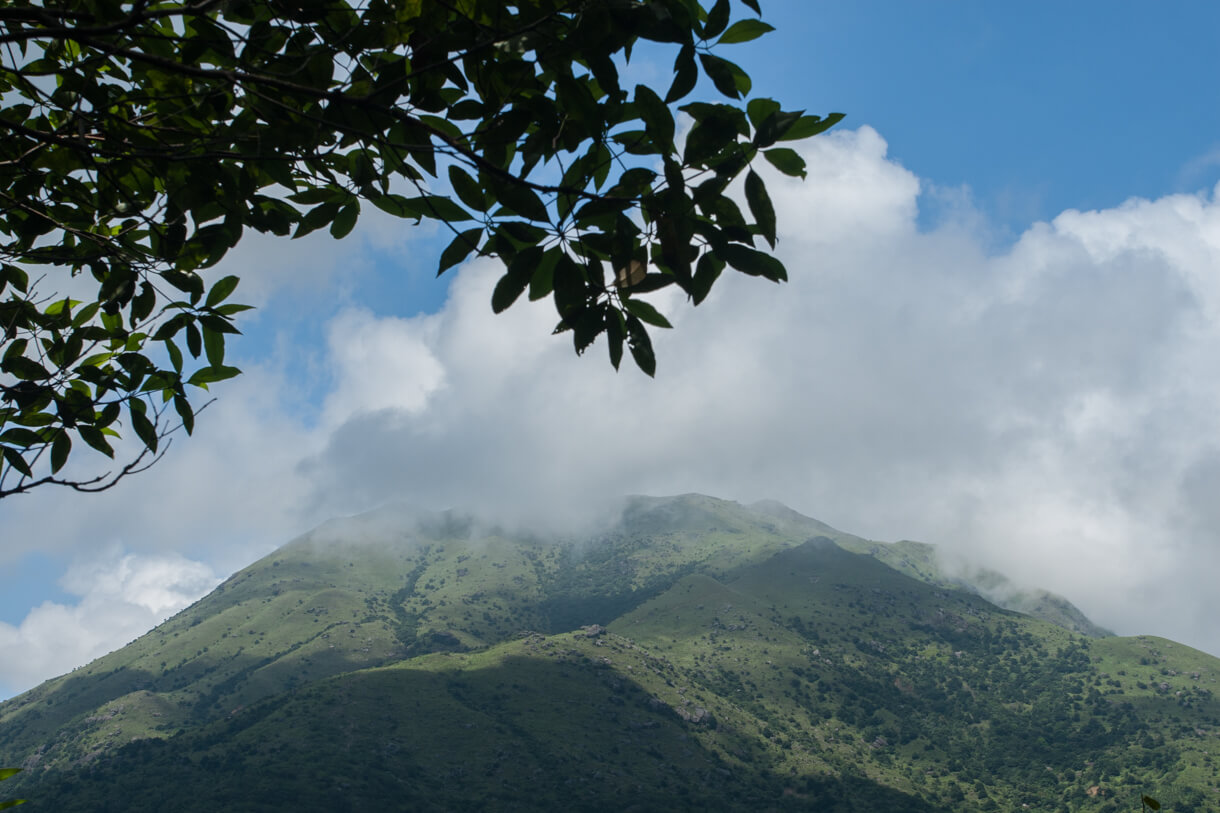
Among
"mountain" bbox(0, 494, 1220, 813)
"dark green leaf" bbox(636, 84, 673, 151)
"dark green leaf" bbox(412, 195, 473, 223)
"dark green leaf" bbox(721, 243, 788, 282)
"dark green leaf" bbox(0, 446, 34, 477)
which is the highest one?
"dark green leaf" bbox(636, 84, 673, 151)

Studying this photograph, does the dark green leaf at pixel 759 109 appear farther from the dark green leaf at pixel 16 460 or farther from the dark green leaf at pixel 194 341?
the dark green leaf at pixel 16 460

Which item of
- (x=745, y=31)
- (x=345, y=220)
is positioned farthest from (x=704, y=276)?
(x=345, y=220)

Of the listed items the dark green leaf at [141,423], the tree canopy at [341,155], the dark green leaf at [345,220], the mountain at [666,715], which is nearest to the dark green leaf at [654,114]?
the tree canopy at [341,155]

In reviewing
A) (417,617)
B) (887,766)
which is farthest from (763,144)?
(417,617)

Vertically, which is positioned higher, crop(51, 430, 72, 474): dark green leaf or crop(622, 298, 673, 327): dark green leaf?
crop(622, 298, 673, 327): dark green leaf

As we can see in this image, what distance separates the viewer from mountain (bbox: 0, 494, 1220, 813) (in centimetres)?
9931

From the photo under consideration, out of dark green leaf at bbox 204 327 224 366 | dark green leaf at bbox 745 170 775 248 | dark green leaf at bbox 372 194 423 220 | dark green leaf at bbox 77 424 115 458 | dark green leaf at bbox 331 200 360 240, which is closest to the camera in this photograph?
dark green leaf at bbox 745 170 775 248

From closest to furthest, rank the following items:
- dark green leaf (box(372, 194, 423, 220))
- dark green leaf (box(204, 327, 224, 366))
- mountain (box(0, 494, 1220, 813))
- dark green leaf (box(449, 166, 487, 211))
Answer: dark green leaf (box(449, 166, 487, 211))
dark green leaf (box(372, 194, 423, 220))
dark green leaf (box(204, 327, 224, 366))
mountain (box(0, 494, 1220, 813))

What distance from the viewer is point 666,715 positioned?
387ft

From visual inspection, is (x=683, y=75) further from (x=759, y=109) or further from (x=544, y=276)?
(x=544, y=276)

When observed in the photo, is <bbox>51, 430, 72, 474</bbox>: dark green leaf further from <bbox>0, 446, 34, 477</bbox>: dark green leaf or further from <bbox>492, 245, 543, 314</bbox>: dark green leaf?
<bbox>492, 245, 543, 314</bbox>: dark green leaf

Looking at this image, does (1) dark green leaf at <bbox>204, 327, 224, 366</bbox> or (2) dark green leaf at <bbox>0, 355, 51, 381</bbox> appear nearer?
(1) dark green leaf at <bbox>204, 327, 224, 366</bbox>

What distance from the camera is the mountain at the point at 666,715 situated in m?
99.3

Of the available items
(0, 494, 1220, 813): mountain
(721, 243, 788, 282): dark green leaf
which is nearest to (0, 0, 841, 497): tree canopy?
(721, 243, 788, 282): dark green leaf
